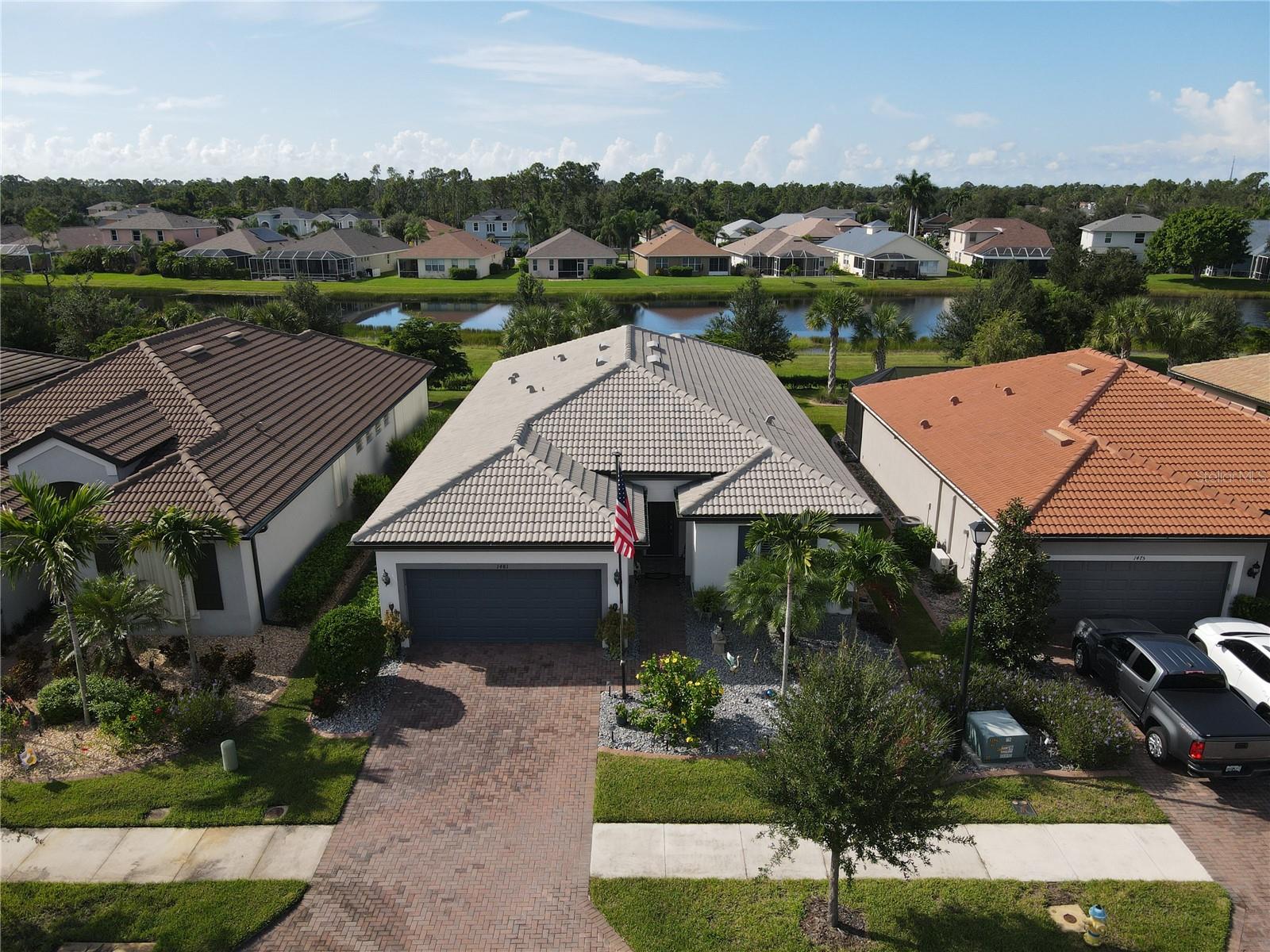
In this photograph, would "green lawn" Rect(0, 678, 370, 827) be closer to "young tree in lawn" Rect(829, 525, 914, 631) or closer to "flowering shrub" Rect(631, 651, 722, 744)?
"flowering shrub" Rect(631, 651, 722, 744)

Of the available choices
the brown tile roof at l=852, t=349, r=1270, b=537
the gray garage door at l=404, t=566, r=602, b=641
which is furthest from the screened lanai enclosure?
the gray garage door at l=404, t=566, r=602, b=641

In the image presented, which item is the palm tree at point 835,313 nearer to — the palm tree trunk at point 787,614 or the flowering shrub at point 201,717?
the palm tree trunk at point 787,614

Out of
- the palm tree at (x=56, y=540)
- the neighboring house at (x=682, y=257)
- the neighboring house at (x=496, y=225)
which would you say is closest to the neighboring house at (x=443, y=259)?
the neighboring house at (x=682, y=257)

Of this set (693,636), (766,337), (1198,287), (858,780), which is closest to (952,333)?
(766,337)

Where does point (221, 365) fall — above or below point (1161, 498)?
above

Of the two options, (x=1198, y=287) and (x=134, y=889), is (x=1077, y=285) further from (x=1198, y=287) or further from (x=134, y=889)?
(x=134, y=889)

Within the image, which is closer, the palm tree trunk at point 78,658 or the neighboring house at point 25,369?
the palm tree trunk at point 78,658

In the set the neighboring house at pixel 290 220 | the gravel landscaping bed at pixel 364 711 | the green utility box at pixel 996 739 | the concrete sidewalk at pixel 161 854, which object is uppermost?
the neighboring house at pixel 290 220

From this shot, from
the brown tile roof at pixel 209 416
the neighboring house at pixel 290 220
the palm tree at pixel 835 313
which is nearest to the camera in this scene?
the brown tile roof at pixel 209 416
